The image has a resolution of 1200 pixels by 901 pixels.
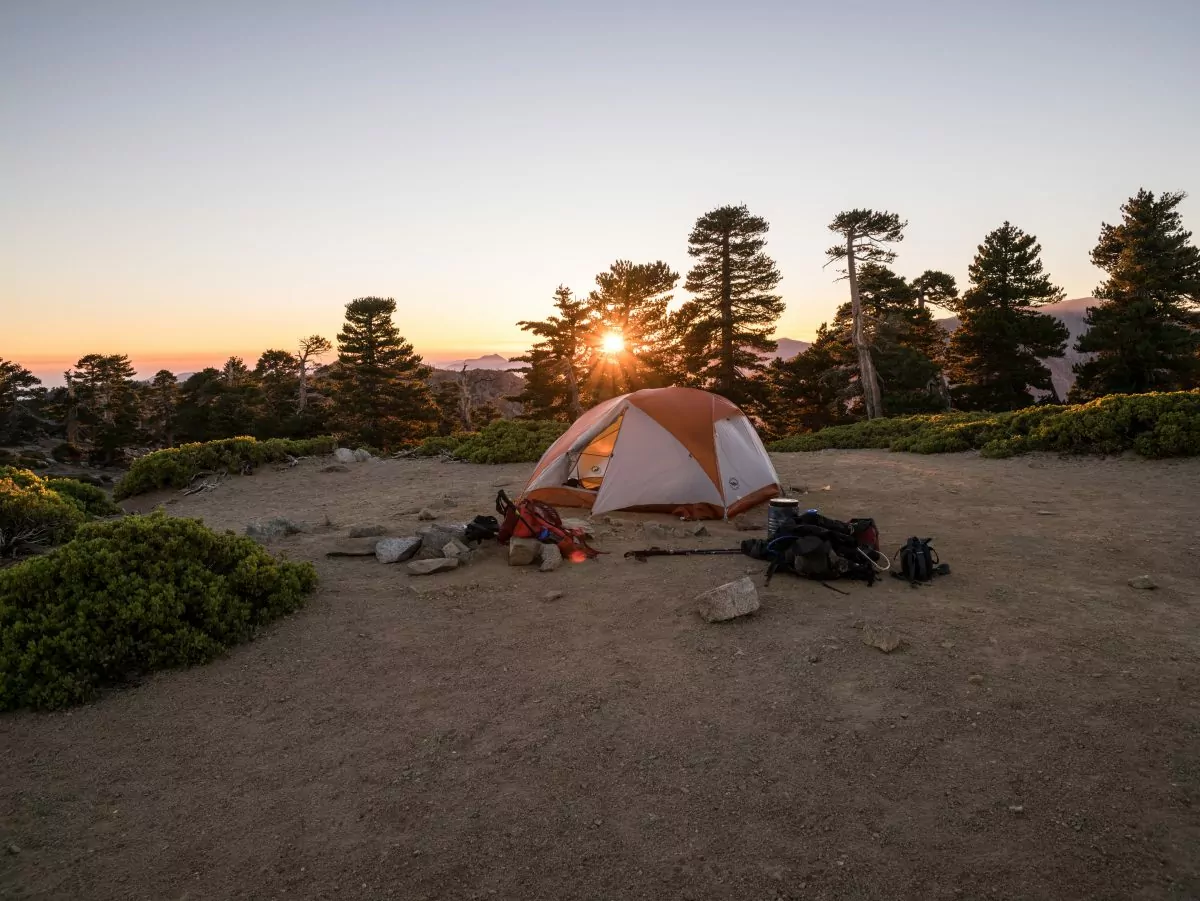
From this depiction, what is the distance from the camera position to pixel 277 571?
6.08m

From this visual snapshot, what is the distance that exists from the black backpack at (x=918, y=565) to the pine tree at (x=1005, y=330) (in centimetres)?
3199

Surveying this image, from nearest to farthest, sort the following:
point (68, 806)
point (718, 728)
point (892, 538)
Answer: point (68, 806) → point (718, 728) → point (892, 538)

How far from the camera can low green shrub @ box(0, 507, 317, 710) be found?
14.7ft

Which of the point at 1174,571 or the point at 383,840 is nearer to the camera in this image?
the point at 383,840

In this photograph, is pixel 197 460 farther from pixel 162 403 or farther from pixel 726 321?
pixel 162 403

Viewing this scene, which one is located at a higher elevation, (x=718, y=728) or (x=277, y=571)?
(x=277, y=571)

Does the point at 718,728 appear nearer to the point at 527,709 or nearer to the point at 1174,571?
the point at 527,709

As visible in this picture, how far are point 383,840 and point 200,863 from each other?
0.87 m

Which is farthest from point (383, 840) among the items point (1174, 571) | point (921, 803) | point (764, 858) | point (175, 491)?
point (175, 491)

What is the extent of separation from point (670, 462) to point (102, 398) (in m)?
59.5

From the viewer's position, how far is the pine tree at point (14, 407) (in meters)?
43.5

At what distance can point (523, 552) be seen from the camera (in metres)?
7.30

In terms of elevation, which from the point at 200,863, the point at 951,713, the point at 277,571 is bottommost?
the point at 200,863

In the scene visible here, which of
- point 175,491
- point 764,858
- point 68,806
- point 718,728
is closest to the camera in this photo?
point 764,858
